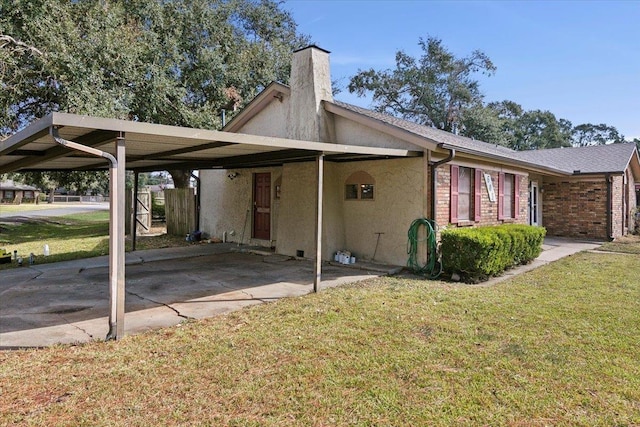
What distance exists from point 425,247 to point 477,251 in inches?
44.0

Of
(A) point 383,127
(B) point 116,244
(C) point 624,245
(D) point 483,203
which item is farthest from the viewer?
(C) point 624,245

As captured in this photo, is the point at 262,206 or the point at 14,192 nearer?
the point at 262,206

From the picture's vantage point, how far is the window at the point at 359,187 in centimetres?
906

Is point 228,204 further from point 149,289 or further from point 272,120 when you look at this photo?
point 149,289

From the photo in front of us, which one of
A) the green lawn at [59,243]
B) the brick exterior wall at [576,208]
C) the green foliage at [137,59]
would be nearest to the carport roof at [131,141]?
the green lawn at [59,243]

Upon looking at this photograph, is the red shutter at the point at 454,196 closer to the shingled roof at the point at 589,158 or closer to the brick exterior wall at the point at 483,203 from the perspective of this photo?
the brick exterior wall at the point at 483,203

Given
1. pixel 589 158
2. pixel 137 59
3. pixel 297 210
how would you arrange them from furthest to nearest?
pixel 589 158 → pixel 137 59 → pixel 297 210

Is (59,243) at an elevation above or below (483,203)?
below

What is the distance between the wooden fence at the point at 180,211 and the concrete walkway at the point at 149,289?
12.1 ft

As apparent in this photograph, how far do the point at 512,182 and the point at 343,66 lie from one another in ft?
58.8

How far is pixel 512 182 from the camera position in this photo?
1203cm

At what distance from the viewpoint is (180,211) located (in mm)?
14398

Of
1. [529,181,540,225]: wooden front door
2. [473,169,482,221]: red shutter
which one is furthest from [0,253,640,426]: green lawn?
[529,181,540,225]: wooden front door

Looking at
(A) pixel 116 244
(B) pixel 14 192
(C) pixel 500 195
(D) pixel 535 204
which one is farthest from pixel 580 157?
(B) pixel 14 192
